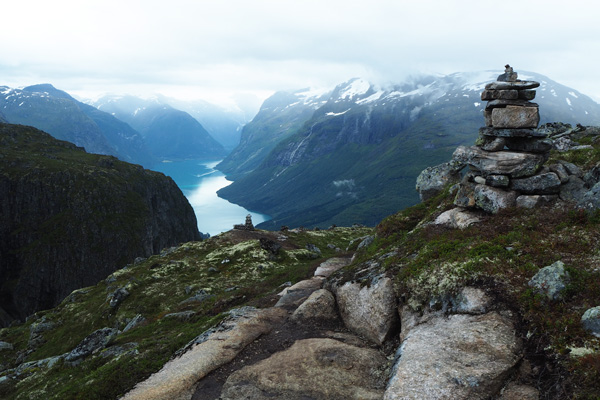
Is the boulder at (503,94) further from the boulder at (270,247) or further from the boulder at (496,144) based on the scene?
the boulder at (270,247)

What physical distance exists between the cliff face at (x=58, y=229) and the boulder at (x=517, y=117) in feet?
568

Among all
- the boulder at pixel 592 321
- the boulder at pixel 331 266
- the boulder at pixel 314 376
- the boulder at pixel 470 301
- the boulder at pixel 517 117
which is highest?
the boulder at pixel 517 117

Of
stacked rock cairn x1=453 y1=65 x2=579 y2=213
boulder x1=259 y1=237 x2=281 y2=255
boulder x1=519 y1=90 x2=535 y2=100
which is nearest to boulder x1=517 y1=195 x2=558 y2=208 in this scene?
stacked rock cairn x1=453 y1=65 x2=579 y2=213

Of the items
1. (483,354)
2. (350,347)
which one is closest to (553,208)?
(483,354)

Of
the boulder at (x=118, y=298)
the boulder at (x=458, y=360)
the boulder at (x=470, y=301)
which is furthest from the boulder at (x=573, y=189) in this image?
the boulder at (x=118, y=298)

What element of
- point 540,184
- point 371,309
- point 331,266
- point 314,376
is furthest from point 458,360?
point 331,266

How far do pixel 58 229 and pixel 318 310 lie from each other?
18092cm

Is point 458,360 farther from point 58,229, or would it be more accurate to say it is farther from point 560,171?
point 58,229

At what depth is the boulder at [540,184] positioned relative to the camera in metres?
23.9

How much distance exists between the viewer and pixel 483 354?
45.3 feet

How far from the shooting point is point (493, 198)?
25.1m

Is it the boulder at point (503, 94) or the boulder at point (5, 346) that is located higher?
the boulder at point (503, 94)

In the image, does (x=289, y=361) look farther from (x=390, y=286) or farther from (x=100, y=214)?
(x=100, y=214)

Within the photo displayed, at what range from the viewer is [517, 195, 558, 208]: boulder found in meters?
23.6
